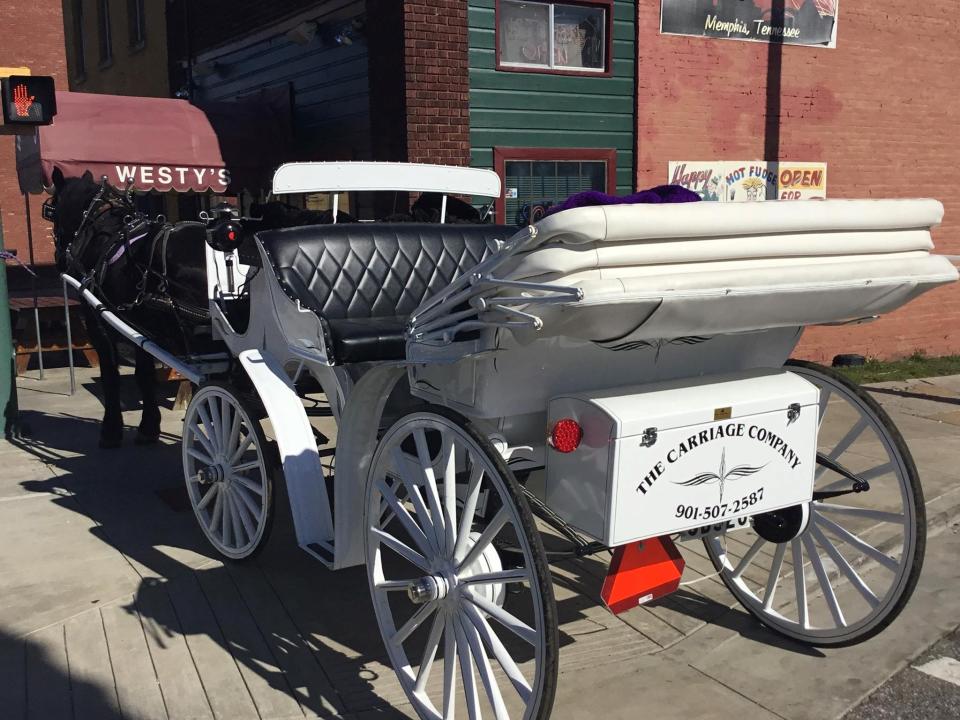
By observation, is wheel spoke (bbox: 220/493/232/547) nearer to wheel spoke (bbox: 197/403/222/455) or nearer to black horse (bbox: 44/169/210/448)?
wheel spoke (bbox: 197/403/222/455)

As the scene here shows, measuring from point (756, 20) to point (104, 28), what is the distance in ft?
43.6

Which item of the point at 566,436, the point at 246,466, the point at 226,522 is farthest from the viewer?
the point at 226,522

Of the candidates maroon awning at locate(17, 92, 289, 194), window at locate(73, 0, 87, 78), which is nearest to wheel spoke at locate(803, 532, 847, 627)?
maroon awning at locate(17, 92, 289, 194)

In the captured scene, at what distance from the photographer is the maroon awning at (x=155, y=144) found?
32.3 feet

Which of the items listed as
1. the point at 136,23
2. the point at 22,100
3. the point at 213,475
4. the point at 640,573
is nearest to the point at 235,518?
the point at 213,475

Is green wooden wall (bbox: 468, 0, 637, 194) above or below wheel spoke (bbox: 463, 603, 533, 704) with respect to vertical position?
above

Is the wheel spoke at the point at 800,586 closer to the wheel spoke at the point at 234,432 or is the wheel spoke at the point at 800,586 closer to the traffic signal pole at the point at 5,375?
the wheel spoke at the point at 234,432

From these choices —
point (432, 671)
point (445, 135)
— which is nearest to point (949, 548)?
point (432, 671)

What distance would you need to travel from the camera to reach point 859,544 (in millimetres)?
3879

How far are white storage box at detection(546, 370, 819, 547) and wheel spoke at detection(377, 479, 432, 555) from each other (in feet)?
1.57

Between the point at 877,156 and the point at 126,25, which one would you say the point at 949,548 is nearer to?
the point at 877,156

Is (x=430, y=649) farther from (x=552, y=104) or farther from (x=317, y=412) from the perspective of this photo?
(x=552, y=104)

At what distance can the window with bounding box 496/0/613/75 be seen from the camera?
9.30m

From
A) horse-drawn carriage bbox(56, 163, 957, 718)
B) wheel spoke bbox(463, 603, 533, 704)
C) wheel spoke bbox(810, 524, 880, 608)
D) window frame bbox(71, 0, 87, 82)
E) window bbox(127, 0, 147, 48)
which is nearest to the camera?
horse-drawn carriage bbox(56, 163, 957, 718)
